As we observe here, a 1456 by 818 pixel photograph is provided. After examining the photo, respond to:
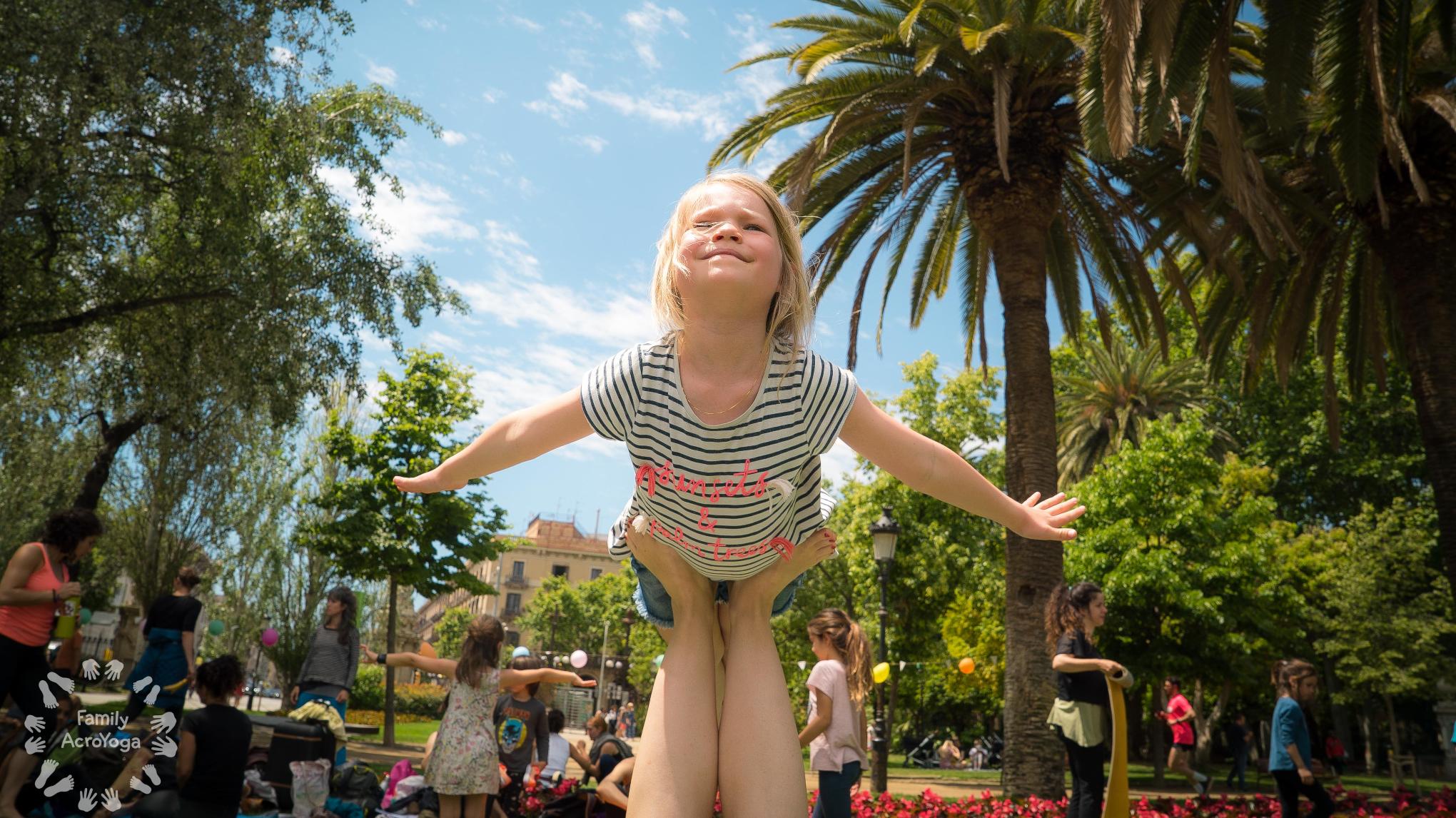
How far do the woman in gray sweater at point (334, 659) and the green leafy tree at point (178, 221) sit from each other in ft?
22.4

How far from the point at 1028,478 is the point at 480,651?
6.08m

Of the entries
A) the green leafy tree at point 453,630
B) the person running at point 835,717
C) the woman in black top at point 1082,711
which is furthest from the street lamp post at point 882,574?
the green leafy tree at point 453,630

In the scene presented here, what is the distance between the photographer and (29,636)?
590 centimetres

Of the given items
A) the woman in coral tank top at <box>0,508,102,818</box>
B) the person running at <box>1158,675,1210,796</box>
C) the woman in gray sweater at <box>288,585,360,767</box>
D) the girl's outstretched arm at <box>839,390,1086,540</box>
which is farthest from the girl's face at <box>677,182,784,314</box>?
the person running at <box>1158,675,1210,796</box>

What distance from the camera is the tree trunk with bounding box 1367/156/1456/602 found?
1048 centimetres

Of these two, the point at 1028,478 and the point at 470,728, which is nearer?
the point at 470,728

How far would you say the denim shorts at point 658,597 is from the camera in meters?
2.68

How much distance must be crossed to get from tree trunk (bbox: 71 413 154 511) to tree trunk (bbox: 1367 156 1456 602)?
17.6 metres

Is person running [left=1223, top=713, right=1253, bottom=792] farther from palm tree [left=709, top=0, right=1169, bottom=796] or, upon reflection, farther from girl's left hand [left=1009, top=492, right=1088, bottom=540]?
girl's left hand [left=1009, top=492, right=1088, bottom=540]

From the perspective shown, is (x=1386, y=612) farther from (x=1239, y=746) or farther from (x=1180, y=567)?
(x=1239, y=746)

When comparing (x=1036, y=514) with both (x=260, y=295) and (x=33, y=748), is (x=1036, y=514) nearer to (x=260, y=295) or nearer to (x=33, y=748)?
(x=33, y=748)

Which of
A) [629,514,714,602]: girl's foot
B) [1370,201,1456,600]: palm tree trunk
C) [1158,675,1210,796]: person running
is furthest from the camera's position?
[1158,675,1210,796]: person running

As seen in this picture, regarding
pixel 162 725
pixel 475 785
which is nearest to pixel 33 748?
pixel 162 725

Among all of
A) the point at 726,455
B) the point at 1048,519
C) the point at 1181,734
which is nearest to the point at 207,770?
the point at 726,455
